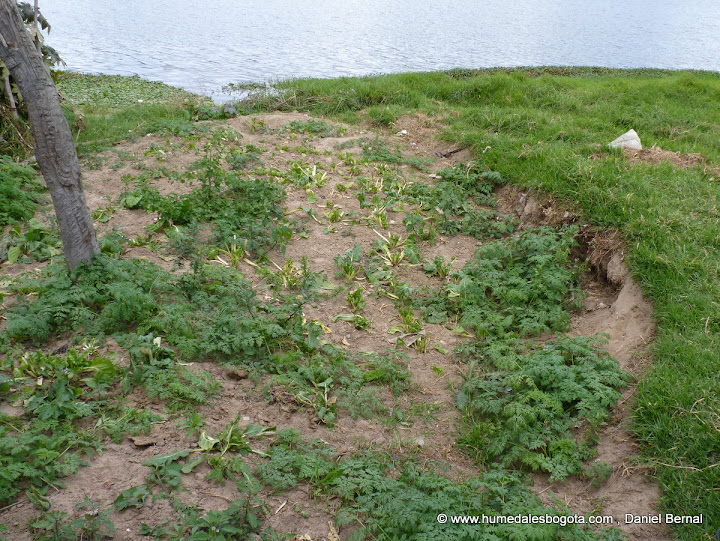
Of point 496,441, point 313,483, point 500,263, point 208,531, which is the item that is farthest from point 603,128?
point 208,531

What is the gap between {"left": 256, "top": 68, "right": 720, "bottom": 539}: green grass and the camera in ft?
11.0

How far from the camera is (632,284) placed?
487 centimetres

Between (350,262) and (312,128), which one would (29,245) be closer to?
(350,262)

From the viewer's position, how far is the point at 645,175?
620cm

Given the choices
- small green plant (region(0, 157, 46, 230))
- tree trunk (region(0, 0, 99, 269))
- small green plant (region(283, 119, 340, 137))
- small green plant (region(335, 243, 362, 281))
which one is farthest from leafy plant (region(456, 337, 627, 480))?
small green plant (region(283, 119, 340, 137))

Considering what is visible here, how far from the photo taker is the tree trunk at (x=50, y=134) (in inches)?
138

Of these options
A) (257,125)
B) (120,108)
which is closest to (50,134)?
(257,125)

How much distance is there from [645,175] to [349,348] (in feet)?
13.9

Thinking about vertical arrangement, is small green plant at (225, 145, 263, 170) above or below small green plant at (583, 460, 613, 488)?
above

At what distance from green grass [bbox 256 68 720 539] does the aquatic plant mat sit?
0.61ft

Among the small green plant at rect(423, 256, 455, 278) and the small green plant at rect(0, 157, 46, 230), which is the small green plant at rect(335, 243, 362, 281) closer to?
the small green plant at rect(423, 256, 455, 278)

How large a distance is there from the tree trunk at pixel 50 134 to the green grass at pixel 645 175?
173 inches

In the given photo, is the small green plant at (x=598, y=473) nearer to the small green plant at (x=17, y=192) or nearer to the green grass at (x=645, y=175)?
the green grass at (x=645, y=175)

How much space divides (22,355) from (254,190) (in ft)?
10.6
